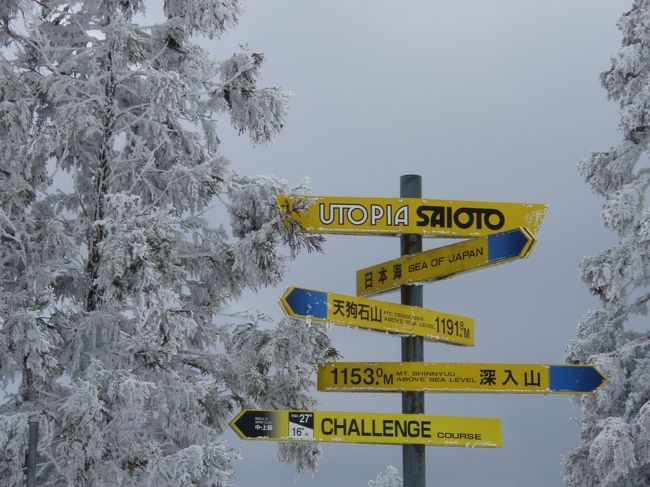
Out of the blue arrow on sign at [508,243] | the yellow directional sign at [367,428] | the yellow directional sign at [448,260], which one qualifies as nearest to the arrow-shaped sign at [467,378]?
the yellow directional sign at [367,428]

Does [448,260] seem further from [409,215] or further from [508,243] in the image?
[508,243]

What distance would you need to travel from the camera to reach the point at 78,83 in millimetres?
15156

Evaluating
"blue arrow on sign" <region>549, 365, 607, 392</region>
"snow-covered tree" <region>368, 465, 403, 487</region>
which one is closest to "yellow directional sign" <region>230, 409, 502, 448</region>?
"blue arrow on sign" <region>549, 365, 607, 392</region>

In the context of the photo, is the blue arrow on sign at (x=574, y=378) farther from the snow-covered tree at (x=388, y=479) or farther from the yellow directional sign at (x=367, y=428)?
the snow-covered tree at (x=388, y=479)

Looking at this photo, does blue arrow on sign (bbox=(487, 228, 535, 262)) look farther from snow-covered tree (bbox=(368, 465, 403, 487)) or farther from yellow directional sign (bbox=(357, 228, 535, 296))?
snow-covered tree (bbox=(368, 465, 403, 487))

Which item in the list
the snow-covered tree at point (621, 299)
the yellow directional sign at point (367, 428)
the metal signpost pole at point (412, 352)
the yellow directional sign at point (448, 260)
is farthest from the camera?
the snow-covered tree at point (621, 299)

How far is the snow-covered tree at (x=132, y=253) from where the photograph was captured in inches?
530

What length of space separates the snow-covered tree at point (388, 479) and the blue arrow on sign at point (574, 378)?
1645 centimetres

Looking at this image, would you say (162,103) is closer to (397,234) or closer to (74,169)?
(74,169)

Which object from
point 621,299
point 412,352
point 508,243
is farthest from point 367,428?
point 621,299

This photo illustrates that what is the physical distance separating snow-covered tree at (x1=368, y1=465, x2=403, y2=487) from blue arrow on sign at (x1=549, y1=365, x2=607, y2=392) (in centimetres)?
1645

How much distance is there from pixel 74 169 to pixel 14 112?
163cm

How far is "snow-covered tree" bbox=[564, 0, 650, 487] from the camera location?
18.8 m

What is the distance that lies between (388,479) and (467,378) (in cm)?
1714
